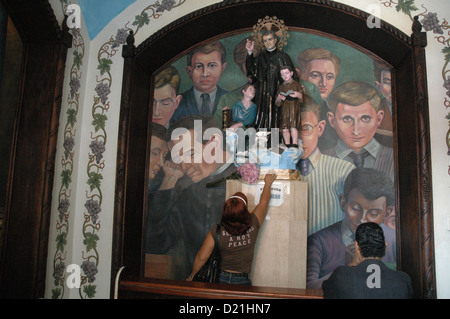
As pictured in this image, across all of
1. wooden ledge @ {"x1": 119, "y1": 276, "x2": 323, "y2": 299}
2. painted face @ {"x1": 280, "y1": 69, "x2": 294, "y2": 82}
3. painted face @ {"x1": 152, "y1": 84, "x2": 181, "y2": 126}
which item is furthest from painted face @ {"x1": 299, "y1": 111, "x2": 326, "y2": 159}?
wooden ledge @ {"x1": 119, "y1": 276, "x2": 323, "y2": 299}

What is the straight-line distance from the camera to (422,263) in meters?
3.54

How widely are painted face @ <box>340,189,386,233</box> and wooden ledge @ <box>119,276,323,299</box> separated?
78.2 inches

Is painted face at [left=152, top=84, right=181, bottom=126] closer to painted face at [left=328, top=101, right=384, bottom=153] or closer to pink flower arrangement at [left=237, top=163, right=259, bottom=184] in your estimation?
pink flower arrangement at [left=237, top=163, right=259, bottom=184]

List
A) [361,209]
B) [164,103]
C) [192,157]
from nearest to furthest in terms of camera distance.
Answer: [361,209]
[192,157]
[164,103]

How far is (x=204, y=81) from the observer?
4.93 metres

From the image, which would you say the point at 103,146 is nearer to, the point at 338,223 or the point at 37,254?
the point at 37,254

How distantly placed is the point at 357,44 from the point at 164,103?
94.0 inches

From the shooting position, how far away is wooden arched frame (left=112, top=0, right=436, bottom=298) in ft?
12.1

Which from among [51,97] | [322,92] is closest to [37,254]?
[51,97]

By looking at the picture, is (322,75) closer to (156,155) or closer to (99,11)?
(156,155)

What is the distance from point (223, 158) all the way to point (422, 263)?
2.33 meters

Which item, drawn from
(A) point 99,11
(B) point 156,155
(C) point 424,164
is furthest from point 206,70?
(C) point 424,164

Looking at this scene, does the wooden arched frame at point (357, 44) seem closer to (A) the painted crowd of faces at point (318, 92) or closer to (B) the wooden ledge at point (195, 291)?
(A) the painted crowd of faces at point (318, 92)

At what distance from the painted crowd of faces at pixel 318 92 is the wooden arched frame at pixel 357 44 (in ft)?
0.35
